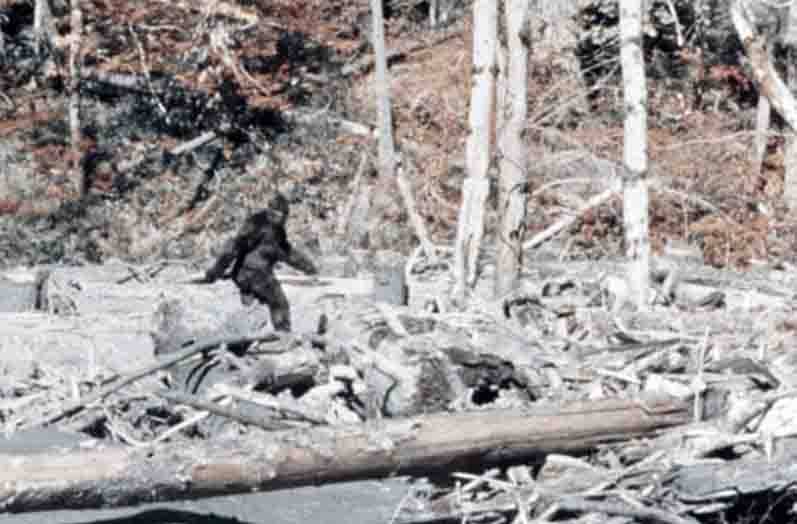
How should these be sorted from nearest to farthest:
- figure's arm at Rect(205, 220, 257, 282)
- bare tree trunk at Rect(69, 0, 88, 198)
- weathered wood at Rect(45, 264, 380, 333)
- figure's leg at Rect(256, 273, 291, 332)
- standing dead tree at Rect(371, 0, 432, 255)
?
figure's arm at Rect(205, 220, 257, 282) < figure's leg at Rect(256, 273, 291, 332) < weathered wood at Rect(45, 264, 380, 333) < bare tree trunk at Rect(69, 0, 88, 198) < standing dead tree at Rect(371, 0, 432, 255)

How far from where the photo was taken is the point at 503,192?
1602 centimetres

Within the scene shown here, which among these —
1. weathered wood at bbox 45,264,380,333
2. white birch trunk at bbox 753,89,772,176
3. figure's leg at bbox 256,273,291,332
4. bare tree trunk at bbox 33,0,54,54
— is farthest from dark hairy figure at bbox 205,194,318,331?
white birch trunk at bbox 753,89,772,176

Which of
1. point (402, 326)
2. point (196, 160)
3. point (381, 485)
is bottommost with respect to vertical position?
point (381, 485)

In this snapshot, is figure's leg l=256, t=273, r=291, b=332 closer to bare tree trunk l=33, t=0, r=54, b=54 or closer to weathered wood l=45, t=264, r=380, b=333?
weathered wood l=45, t=264, r=380, b=333

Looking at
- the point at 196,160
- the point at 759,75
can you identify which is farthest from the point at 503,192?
the point at 196,160

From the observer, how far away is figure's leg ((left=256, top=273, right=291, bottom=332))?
11.5 meters

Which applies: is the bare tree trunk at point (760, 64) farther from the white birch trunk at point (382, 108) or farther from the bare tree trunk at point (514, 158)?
the white birch trunk at point (382, 108)

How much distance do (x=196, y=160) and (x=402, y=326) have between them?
15674 millimetres

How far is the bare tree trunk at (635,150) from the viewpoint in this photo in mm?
14195

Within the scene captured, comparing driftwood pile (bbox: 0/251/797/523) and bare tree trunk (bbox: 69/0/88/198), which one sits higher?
bare tree trunk (bbox: 69/0/88/198)

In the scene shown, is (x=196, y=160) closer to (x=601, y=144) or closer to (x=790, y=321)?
(x=601, y=144)

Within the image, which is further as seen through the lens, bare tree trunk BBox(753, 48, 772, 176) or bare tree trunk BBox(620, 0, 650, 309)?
bare tree trunk BBox(753, 48, 772, 176)

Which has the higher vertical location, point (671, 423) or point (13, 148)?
point (13, 148)

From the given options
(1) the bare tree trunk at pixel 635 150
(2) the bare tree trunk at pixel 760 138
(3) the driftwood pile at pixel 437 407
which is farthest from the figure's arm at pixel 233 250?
(2) the bare tree trunk at pixel 760 138
